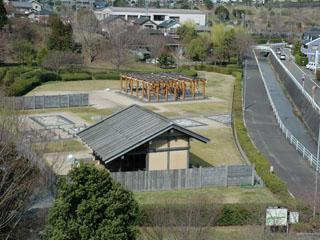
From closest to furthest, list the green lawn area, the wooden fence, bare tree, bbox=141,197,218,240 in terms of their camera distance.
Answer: bare tree, bbox=141,197,218,240, the wooden fence, the green lawn area

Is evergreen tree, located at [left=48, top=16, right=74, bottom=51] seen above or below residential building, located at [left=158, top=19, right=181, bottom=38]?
below

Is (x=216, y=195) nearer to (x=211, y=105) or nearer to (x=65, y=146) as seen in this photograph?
(x=65, y=146)

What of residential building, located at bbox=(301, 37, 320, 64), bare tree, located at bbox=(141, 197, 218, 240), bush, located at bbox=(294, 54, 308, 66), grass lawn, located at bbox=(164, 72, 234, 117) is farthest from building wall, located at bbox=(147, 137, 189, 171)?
bush, located at bbox=(294, 54, 308, 66)

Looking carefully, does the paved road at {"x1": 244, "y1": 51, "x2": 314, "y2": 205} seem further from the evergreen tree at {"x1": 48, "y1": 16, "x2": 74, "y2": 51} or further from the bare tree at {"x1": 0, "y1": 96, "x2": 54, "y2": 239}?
the evergreen tree at {"x1": 48, "y1": 16, "x2": 74, "y2": 51}

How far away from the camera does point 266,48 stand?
79250 millimetres

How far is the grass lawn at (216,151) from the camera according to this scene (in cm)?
2216

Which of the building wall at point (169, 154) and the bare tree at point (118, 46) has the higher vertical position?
the bare tree at point (118, 46)

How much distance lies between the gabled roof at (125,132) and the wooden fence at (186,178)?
1053 mm

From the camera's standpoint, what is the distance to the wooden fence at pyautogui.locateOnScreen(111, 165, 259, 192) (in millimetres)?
17391

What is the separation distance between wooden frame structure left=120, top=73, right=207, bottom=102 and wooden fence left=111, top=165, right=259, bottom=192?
1794 centimetres

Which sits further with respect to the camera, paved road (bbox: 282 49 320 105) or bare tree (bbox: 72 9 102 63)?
bare tree (bbox: 72 9 102 63)

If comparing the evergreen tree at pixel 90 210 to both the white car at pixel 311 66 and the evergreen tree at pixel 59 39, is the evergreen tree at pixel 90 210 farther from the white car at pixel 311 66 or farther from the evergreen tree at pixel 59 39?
the white car at pixel 311 66

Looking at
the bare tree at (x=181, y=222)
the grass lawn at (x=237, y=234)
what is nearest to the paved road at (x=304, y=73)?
the grass lawn at (x=237, y=234)

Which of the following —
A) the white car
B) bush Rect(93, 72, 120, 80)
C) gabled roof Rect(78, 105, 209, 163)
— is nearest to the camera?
gabled roof Rect(78, 105, 209, 163)
